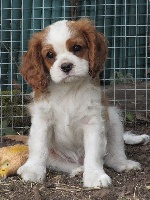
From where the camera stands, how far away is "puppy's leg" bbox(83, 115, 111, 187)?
521 centimetres

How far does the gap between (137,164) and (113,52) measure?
2547 millimetres

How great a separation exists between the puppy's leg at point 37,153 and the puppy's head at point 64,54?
324 millimetres

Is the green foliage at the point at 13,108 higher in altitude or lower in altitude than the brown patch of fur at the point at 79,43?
lower

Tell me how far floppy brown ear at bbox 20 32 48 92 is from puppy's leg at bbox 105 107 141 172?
0.91 metres

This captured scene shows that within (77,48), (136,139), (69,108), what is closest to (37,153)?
(69,108)

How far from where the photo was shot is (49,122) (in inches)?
225

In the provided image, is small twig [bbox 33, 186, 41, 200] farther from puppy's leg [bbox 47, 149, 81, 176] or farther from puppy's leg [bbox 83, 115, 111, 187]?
puppy's leg [bbox 47, 149, 81, 176]

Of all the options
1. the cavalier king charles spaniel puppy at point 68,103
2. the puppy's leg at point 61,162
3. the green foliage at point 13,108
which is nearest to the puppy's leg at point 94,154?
the cavalier king charles spaniel puppy at point 68,103

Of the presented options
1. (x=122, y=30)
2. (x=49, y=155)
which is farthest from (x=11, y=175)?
(x=122, y=30)

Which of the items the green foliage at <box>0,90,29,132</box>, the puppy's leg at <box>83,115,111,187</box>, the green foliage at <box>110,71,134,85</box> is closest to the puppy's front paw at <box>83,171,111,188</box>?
the puppy's leg at <box>83,115,111,187</box>

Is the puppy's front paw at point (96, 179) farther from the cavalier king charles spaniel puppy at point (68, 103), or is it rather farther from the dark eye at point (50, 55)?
the dark eye at point (50, 55)

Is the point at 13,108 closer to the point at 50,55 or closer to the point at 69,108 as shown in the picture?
the point at 69,108

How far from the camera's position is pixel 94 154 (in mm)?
5457

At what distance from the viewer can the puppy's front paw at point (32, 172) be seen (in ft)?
17.8
